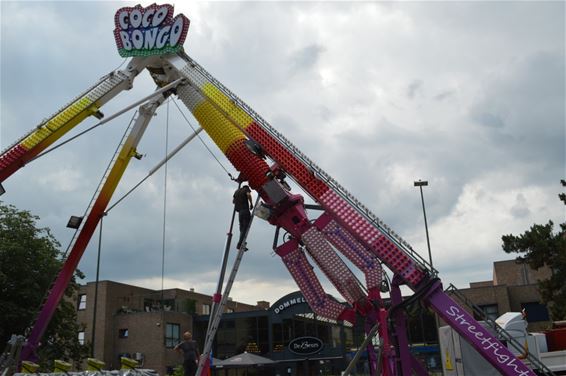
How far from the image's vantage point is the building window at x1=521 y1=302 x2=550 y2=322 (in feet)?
147

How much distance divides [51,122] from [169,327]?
112 ft

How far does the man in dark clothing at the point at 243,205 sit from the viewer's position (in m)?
14.3

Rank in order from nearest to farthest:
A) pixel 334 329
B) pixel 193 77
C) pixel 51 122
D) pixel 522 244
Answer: pixel 193 77, pixel 51 122, pixel 522 244, pixel 334 329

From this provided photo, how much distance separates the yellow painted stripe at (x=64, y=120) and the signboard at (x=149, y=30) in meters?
2.01

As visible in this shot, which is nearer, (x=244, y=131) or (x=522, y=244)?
(x=244, y=131)

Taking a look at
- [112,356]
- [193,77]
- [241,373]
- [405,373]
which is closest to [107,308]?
[112,356]

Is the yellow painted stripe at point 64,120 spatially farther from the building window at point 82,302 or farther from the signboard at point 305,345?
the building window at point 82,302

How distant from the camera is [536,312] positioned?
1773 inches

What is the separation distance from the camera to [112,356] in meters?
49.0

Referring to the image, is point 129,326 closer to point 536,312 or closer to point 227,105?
point 536,312

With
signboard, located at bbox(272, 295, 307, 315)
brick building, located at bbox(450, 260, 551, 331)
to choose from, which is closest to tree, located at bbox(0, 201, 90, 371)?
signboard, located at bbox(272, 295, 307, 315)

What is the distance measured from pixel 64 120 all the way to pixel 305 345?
28131 millimetres

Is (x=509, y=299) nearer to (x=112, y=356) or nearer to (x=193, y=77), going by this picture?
(x=112, y=356)

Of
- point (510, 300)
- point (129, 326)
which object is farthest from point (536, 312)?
point (129, 326)
